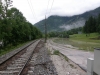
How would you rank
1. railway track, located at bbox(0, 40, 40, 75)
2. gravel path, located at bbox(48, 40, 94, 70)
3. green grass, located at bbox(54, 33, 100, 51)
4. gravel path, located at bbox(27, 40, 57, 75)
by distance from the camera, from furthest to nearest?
1. green grass, located at bbox(54, 33, 100, 51)
2. gravel path, located at bbox(48, 40, 94, 70)
3. gravel path, located at bbox(27, 40, 57, 75)
4. railway track, located at bbox(0, 40, 40, 75)

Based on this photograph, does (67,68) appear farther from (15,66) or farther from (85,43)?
(85,43)

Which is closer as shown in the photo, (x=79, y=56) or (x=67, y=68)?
(x=67, y=68)

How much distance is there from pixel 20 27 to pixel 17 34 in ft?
13.7

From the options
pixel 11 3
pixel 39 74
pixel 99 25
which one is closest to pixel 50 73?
pixel 39 74

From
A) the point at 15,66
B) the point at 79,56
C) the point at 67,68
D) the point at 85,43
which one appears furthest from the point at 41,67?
the point at 85,43

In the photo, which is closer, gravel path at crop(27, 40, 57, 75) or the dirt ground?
gravel path at crop(27, 40, 57, 75)

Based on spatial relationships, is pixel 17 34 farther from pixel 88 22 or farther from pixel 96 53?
pixel 88 22

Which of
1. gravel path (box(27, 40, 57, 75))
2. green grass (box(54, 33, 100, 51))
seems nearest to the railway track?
gravel path (box(27, 40, 57, 75))

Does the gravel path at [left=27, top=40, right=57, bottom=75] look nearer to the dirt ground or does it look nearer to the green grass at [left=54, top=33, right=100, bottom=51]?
the dirt ground

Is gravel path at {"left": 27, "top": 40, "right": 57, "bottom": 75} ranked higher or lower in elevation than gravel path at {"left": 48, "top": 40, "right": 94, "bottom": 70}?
higher

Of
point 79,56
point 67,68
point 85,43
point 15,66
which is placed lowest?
point 85,43

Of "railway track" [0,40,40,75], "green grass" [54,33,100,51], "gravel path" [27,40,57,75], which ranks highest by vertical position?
"railway track" [0,40,40,75]

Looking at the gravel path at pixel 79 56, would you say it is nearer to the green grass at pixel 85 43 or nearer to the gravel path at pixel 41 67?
the gravel path at pixel 41 67

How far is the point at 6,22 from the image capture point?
107 ft
